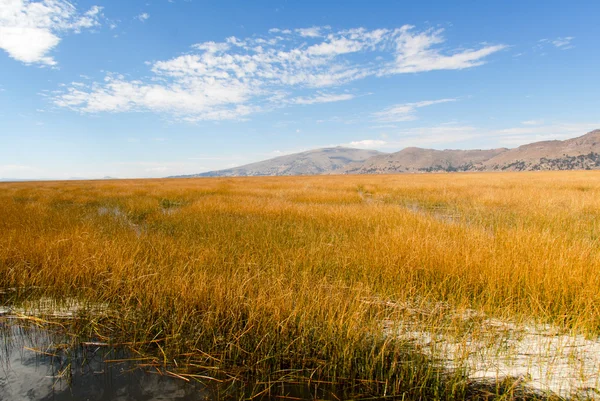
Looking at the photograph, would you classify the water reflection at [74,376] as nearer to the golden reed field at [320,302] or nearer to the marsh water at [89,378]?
the marsh water at [89,378]

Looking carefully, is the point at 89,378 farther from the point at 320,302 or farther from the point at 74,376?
the point at 320,302

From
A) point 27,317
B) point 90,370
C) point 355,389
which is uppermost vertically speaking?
point 27,317

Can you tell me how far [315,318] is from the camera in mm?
3508

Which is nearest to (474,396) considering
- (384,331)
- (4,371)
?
(384,331)

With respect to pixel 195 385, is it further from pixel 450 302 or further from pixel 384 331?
pixel 450 302

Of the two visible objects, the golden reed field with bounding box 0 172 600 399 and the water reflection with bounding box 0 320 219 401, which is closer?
the water reflection with bounding box 0 320 219 401

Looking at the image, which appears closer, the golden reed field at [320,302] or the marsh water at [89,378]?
the marsh water at [89,378]

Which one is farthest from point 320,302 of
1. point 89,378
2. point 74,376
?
point 74,376

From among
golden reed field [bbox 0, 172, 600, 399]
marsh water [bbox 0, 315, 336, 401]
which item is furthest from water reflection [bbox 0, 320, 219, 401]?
golden reed field [bbox 0, 172, 600, 399]

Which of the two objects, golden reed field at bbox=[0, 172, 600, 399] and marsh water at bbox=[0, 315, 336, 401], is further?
golden reed field at bbox=[0, 172, 600, 399]

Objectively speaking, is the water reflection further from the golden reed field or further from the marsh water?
the golden reed field

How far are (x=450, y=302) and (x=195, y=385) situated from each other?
3784 millimetres

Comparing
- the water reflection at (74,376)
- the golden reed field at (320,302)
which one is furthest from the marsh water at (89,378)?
the golden reed field at (320,302)

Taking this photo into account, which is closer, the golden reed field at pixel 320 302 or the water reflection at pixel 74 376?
→ the water reflection at pixel 74 376
